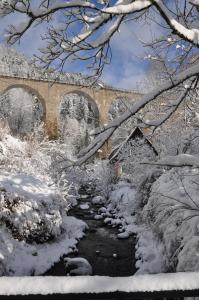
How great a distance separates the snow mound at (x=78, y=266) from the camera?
880 cm

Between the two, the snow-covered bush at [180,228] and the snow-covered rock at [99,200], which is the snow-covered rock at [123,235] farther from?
the snow-covered rock at [99,200]

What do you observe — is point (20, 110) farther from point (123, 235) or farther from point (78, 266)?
point (78, 266)

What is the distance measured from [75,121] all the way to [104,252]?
41436 mm

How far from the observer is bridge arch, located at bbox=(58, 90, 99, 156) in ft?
151

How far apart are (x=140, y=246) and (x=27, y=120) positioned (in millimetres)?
35968

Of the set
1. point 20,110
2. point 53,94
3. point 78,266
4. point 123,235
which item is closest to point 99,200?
point 123,235

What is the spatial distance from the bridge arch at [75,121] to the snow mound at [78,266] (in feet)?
110

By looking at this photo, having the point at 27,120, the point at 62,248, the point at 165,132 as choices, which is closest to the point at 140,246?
the point at 62,248

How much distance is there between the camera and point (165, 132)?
1809 cm

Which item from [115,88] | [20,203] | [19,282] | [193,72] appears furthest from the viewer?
[115,88]

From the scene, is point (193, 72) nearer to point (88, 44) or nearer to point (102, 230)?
point (88, 44)

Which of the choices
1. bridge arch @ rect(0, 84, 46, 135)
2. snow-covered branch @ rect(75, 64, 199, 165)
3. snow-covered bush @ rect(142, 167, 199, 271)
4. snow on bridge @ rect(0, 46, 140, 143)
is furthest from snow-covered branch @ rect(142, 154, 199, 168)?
bridge arch @ rect(0, 84, 46, 135)

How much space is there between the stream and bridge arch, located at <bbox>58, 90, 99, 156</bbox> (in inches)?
1172

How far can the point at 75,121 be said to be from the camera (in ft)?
169
